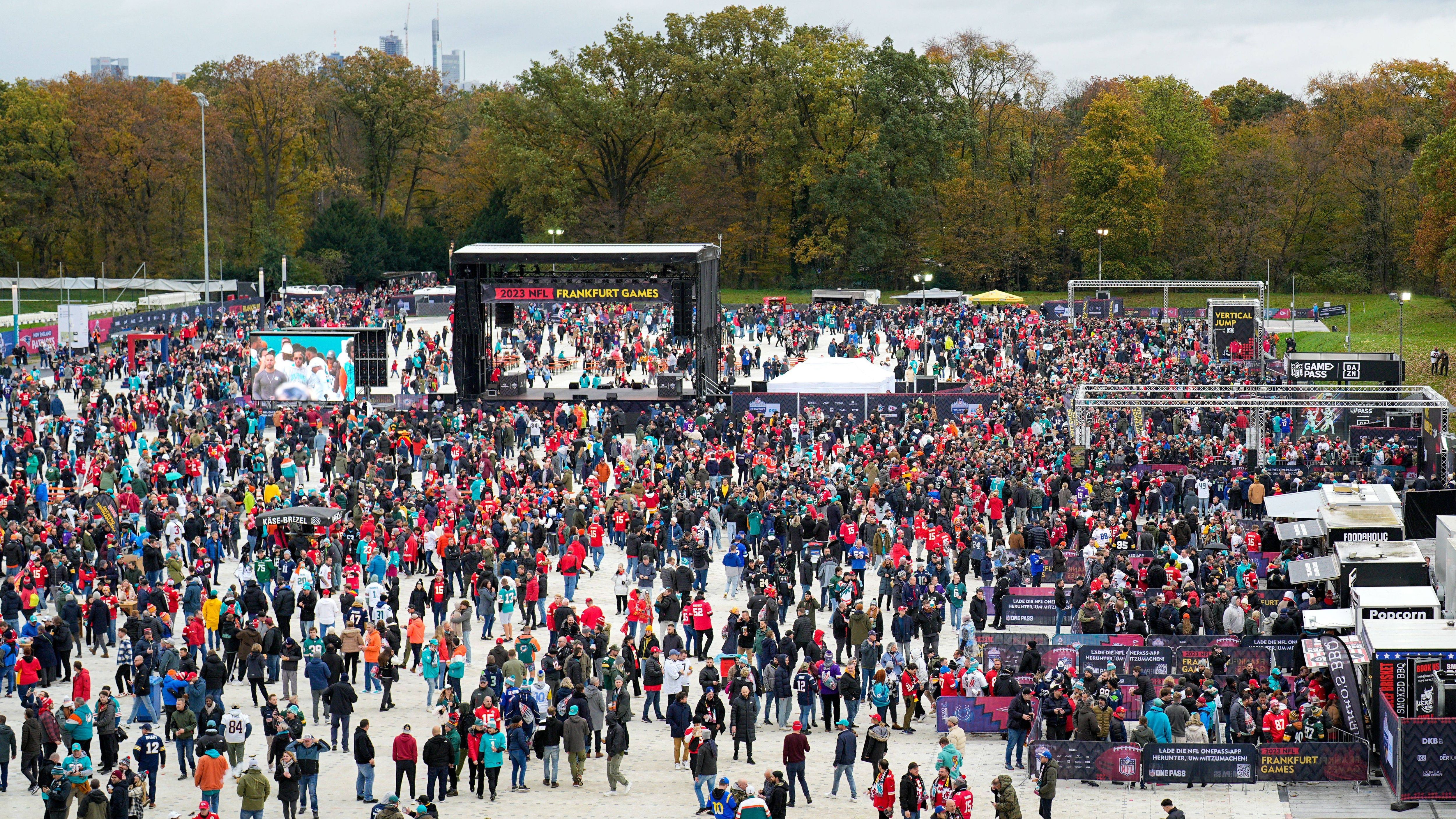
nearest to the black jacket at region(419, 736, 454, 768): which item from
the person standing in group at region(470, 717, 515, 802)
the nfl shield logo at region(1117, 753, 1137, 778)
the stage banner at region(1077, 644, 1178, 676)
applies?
the person standing in group at region(470, 717, 515, 802)

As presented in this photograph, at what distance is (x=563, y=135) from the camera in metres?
83.2

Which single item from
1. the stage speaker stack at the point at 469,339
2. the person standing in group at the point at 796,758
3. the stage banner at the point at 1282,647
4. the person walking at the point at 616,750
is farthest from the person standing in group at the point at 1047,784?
the stage speaker stack at the point at 469,339

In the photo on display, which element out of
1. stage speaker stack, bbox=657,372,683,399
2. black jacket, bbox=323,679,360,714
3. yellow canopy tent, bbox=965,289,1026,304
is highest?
yellow canopy tent, bbox=965,289,1026,304

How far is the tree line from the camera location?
77062 mm

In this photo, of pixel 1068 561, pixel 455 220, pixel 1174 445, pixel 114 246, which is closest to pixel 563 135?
pixel 455 220

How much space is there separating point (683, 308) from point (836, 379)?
18.9 ft

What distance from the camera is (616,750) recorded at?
15.0 metres

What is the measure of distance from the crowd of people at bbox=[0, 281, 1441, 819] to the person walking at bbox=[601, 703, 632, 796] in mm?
57

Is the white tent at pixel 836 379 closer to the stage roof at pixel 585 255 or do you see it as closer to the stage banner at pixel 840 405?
the stage banner at pixel 840 405

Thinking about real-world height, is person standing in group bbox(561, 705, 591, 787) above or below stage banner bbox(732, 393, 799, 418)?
below

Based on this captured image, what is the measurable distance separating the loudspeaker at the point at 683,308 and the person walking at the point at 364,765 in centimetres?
2633

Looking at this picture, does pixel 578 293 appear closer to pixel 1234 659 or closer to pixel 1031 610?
pixel 1031 610

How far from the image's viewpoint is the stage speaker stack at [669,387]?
40.8 metres

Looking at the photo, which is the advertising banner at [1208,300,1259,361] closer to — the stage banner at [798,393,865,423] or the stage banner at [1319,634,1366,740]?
the stage banner at [798,393,865,423]
